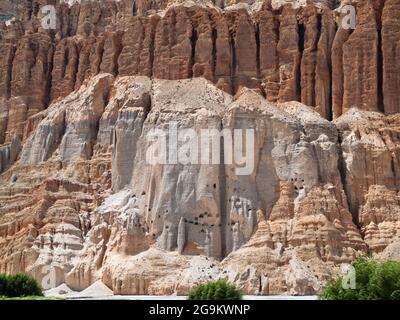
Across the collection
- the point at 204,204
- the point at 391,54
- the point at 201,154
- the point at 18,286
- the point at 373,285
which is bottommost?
the point at 373,285

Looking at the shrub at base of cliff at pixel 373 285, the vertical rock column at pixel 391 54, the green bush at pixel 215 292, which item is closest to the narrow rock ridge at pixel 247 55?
the vertical rock column at pixel 391 54

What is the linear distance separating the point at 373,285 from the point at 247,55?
54451 mm

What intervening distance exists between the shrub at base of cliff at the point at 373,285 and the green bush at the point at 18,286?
28.6 meters

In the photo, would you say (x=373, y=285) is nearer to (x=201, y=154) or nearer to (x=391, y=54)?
(x=201, y=154)

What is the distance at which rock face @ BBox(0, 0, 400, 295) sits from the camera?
3314 inches

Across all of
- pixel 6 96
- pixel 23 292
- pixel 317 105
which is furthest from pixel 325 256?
pixel 6 96

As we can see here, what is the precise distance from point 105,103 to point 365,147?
102 feet

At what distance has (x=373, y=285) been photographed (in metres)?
49.3

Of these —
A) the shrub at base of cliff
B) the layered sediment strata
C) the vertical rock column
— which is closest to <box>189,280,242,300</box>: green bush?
the shrub at base of cliff

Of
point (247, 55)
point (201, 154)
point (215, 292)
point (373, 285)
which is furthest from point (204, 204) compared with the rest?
point (373, 285)

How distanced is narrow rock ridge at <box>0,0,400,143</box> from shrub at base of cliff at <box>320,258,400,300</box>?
145ft

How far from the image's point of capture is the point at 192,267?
82500mm

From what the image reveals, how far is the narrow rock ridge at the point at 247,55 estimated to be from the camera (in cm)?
9550
